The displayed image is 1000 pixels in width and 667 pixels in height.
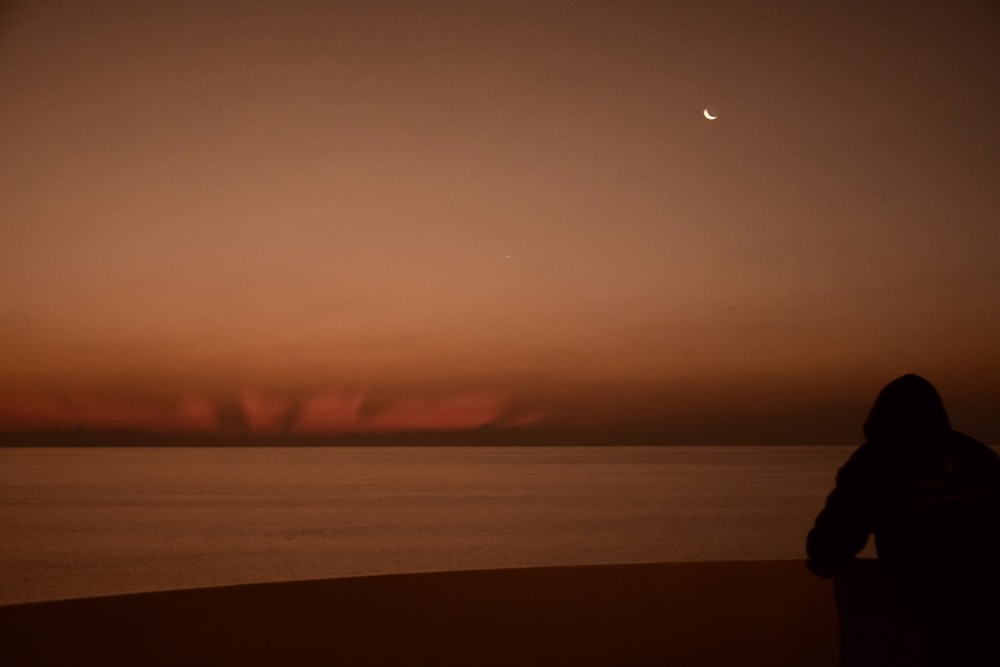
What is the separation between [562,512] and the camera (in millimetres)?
28078

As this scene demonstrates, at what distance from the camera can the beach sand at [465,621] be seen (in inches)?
72.3

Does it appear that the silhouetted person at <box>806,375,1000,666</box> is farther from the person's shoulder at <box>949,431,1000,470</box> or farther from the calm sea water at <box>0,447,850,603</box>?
the calm sea water at <box>0,447,850,603</box>

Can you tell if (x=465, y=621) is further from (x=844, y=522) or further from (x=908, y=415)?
(x=908, y=415)

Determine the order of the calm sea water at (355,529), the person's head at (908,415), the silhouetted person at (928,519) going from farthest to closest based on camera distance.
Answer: the calm sea water at (355,529)
the person's head at (908,415)
the silhouetted person at (928,519)

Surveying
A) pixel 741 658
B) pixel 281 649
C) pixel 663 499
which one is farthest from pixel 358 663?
pixel 663 499

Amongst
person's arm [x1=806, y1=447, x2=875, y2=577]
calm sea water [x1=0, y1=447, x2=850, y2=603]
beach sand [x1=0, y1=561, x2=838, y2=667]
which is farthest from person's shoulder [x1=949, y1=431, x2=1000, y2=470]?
calm sea water [x1=0, y1=447, x2=850, y2=603]

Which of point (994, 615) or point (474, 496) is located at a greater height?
point (474, 496)

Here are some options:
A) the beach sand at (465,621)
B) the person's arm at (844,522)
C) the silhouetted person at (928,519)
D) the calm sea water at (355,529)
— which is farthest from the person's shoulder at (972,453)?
the calm sea water at (355,529)

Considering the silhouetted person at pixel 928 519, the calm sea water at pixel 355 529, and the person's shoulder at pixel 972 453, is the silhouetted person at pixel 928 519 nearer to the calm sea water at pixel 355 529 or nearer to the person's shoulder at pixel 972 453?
the person's shoulder at pixel 972 453

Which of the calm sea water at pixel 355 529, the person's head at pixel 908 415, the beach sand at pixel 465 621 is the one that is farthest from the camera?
the calm sea water at pixel 355 529

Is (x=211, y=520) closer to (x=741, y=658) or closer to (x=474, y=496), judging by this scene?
(x=474, y=496)

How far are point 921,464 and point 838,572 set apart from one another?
33 centimetres

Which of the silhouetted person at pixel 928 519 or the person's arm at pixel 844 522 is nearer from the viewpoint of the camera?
the silhouetted person at pixel 928 519

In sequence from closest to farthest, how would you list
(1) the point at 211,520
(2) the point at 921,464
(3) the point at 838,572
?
(2) the point at 921,464 → (3) the point at 838,572 → (1) the point at 211,520
